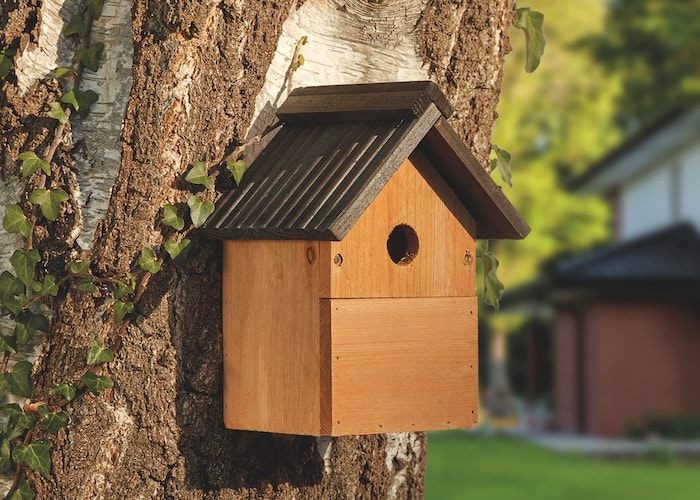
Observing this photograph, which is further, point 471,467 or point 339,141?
point 471,467

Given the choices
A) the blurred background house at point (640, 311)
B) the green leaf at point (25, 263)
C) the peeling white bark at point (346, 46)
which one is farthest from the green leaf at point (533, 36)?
the blurred background house at point (640, 311)

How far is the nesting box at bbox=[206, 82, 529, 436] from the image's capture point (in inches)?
118

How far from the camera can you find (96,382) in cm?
300

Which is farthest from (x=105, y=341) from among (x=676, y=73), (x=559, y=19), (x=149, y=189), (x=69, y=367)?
(x=676, y=73)

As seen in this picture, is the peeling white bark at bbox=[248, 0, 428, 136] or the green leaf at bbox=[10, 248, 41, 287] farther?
the peeling white bark at bbox=[248, 0, 428, 136]

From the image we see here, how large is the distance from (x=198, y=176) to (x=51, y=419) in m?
0.68

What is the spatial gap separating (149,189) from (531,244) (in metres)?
Answer: 26.1

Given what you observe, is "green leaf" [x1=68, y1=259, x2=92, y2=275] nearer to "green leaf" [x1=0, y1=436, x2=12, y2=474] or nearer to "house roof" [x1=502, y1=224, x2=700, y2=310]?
"green leaf" [x1=0, y1=436, x2=12, y2=474]

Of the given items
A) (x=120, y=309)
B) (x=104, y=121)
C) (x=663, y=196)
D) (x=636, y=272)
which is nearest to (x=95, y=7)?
(x=104, y=121)

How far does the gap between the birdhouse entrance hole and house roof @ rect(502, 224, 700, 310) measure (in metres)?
18.1

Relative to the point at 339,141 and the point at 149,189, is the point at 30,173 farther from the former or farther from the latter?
the point at 339,141

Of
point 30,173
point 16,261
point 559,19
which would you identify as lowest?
point 16,261

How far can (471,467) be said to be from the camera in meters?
17.4

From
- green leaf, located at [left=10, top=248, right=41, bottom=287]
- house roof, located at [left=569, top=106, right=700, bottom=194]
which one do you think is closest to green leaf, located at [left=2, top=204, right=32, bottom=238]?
green leaf, located at [left=10, top=248, right=41, bottom=287]
